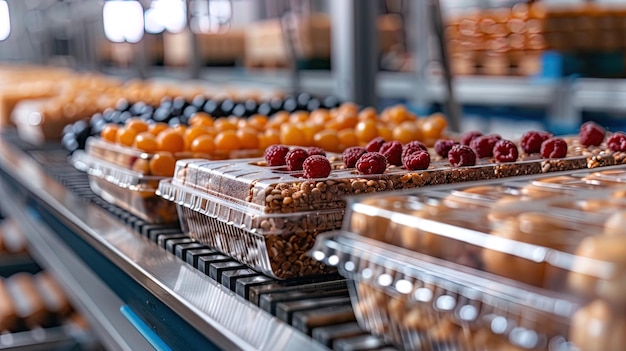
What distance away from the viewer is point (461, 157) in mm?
1193

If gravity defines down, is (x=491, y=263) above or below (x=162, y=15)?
below

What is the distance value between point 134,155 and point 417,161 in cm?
72

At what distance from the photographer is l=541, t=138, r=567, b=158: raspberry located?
4.14 ft

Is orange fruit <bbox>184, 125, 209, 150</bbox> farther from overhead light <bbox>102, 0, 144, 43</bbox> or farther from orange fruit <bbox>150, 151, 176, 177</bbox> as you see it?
overhead light <bbox>102, 0, 144, 43</bbox>

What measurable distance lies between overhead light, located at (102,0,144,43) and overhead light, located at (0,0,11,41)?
5544 mm

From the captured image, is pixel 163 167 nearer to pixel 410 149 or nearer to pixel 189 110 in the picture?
pixel 410 149

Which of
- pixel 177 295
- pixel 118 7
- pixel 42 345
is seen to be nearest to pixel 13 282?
pixel 42 345

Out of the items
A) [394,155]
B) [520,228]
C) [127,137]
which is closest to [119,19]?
[127,137]

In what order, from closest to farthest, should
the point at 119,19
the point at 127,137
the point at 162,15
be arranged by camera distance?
1. the point at 127,137
2. the point at 162,15
3. the point at 119,19

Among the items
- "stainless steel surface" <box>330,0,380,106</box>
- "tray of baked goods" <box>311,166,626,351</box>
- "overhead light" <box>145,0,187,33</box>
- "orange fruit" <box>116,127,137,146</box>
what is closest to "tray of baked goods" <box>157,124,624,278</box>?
"tray of baked goods" <box>311,166,626,351</box>

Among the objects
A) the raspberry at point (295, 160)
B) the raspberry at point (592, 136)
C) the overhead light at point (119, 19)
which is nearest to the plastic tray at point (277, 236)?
the raspberry at point (295, 160)

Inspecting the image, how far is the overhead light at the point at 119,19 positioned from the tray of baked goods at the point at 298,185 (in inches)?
218

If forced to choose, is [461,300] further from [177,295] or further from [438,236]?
[177,295]

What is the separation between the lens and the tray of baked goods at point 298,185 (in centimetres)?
107
